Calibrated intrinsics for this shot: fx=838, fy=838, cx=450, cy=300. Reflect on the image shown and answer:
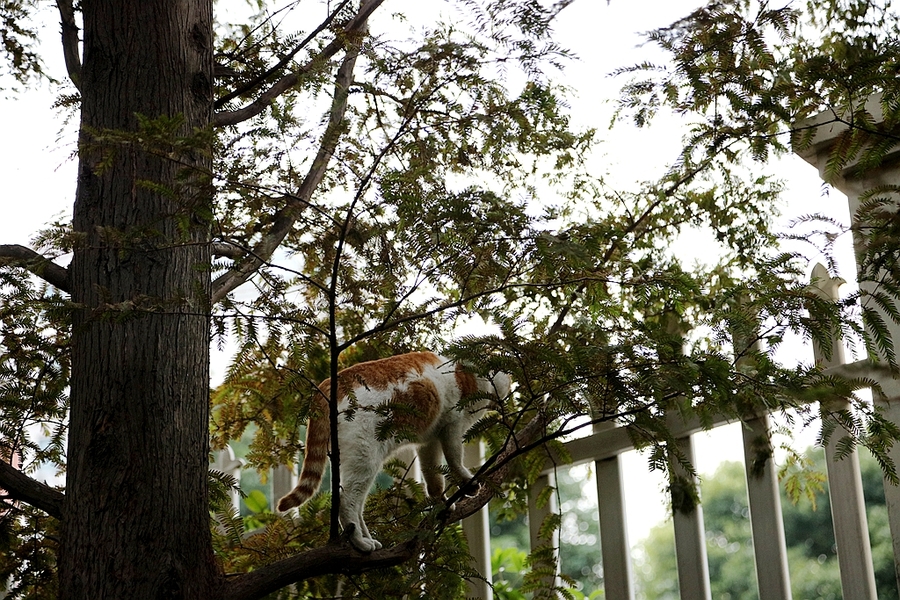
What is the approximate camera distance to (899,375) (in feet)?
6.41

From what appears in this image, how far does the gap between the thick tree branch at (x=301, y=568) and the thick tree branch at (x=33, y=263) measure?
818mm

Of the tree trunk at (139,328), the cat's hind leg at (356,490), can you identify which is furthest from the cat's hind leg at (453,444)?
the tree trunk at (139,328)

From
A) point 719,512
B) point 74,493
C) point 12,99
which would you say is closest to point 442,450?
point 74,493

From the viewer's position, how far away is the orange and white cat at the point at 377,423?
2.10m

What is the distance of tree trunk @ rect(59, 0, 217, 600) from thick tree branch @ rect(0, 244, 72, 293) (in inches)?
3.6

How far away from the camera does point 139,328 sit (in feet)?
6.39

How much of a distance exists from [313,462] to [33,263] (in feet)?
2.80

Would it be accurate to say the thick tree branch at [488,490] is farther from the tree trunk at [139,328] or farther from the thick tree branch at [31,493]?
the thick tree branch at [31,493]

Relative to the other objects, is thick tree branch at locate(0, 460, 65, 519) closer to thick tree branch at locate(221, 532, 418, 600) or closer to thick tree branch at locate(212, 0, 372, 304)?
thick tree branch at locate(221, 532, 418, 600)

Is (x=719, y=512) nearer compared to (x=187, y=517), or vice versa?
(x=187, y=517)

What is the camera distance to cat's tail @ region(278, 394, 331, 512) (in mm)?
2156

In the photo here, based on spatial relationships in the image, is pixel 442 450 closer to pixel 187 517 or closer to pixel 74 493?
pixel 187 517

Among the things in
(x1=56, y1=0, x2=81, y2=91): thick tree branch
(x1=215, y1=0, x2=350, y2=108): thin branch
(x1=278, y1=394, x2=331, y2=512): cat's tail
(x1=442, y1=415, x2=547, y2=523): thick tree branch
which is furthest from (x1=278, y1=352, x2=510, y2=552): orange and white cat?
(x1=56, y1=0, x2=81, y2=91): thick tree branch

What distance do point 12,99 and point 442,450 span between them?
1.91 meters
